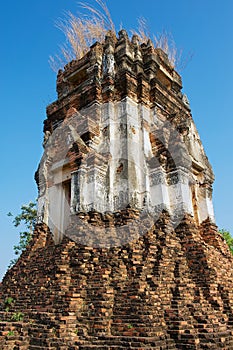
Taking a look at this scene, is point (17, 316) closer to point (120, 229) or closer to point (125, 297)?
point (125, 297)

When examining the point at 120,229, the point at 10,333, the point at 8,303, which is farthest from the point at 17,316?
the point at 120,229

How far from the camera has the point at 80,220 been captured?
7.14 m

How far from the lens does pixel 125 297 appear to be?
213 inches

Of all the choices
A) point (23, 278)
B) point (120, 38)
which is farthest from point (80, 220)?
point (120, 38)

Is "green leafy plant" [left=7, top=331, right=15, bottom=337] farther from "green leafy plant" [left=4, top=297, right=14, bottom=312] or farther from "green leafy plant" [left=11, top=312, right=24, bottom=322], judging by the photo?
"green leafy plant" [left=4, top=297, right=14, bottom=312]

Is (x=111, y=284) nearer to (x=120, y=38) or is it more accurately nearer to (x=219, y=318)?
(x=219, y=318)

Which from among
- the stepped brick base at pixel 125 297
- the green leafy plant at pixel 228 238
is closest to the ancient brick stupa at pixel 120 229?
the stepped brick base at pixel 125 297

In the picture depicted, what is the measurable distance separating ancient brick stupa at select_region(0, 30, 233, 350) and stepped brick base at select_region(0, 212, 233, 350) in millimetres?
22

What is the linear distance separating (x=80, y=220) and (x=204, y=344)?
11.9ft

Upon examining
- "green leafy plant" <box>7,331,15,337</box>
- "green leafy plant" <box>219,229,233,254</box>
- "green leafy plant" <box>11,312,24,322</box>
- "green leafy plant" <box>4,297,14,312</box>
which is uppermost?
"green leafy plant" <box>219,229,233,254</box>

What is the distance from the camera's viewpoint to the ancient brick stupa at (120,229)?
512cm

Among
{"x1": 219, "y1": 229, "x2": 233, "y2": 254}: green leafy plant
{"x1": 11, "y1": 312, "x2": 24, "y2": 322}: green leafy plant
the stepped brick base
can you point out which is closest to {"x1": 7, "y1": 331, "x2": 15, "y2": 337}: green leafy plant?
the stepped brick base

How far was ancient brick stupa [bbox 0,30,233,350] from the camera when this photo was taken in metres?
5.12

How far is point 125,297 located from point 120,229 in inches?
72.0
